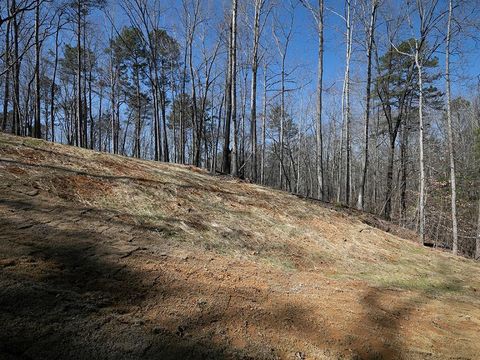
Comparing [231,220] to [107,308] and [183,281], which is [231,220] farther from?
[107,308]

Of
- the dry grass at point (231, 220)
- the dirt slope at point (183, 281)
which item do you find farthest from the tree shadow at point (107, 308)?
the dry grass at point (231, 220)

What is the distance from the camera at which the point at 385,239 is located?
25.2 feet

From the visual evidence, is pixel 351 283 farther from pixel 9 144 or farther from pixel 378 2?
pixel 378 2

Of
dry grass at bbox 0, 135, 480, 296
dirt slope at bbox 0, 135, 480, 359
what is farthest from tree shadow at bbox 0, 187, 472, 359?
dry grass at bbox 0, 135, 480, 296

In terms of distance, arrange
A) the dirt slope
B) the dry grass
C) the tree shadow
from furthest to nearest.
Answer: the dry grass → the dirt slope → the tree shadow

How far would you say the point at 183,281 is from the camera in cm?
334

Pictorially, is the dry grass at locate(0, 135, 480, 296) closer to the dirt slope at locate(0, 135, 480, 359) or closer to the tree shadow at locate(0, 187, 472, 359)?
the dirt slope at locate(0, 135, 480, 359)

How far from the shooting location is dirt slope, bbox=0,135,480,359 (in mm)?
2396

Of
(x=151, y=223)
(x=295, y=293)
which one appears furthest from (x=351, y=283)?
(x=151, y=223)

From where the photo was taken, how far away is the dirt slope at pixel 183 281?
2.40 metres

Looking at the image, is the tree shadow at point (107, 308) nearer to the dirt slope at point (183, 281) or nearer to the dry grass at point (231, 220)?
the dirt slope at point (183, 281)

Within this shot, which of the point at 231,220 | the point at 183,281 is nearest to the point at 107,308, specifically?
the point at 183,281

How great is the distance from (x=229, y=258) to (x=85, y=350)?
2.42 m

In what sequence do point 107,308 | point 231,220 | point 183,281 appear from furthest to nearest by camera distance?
point 231,220, point 183,281, point 107,308
